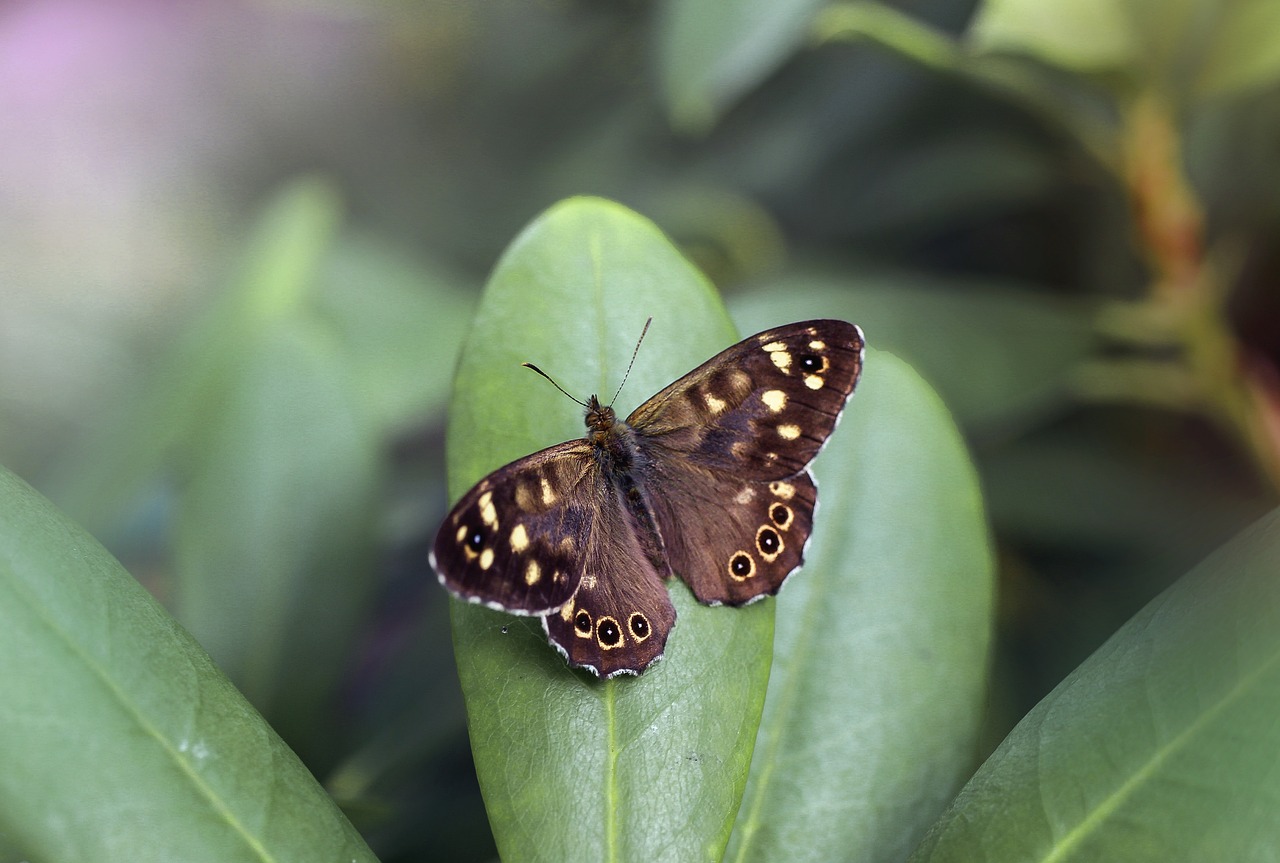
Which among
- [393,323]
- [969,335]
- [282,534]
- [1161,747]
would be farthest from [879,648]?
[393,323]

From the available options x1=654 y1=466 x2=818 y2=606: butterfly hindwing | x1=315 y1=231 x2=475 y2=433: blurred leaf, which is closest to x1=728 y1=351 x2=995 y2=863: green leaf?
x1=654 y1=466 x2=818 y2=606: butterfly hindwing

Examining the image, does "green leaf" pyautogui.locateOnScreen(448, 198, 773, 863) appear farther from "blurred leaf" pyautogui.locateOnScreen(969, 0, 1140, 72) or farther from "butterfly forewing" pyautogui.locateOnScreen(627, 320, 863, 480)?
"blurred leaf" pyautogui.locateOnScreen(969, 0, 1140, 72)

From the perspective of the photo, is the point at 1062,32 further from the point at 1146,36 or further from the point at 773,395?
the point at 773,395

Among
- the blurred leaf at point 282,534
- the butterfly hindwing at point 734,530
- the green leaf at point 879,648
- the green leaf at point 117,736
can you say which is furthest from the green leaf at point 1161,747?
the blurred leaf at point 282,534

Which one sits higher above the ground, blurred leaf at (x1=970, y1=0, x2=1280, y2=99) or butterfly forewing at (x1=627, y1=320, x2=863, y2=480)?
blurred leaf at (x1=970, y1=0, x2=1280, y2=99)

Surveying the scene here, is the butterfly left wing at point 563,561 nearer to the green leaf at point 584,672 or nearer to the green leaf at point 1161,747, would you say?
the green leaf at point 584,672

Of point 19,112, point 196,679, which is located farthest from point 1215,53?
point 19,112
